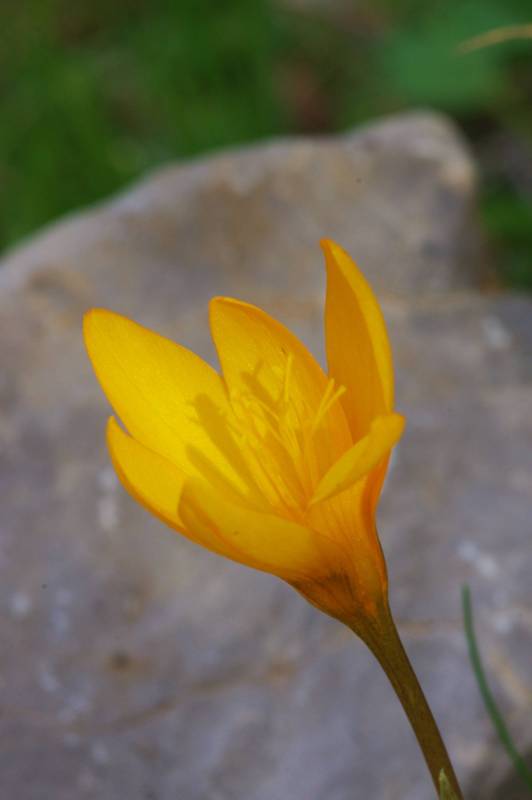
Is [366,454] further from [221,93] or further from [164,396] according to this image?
[221,93]

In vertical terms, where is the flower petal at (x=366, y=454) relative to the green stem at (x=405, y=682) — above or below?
above

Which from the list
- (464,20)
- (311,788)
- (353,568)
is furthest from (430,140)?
(353,568)

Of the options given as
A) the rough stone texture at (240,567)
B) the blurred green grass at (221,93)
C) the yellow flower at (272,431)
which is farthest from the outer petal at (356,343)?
the blurred green grass at (221,93)

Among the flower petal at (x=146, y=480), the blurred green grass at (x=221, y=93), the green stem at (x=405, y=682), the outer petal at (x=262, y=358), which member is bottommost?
the green stem at (x=405, y=682)

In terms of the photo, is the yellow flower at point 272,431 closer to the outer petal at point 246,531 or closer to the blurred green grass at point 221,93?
the outer petal at point 246,531

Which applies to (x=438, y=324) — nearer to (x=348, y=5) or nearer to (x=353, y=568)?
(x=353, y=568)

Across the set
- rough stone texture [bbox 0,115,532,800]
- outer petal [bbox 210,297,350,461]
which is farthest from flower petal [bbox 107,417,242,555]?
rough stone texture [bbox 0,115,532,800]
